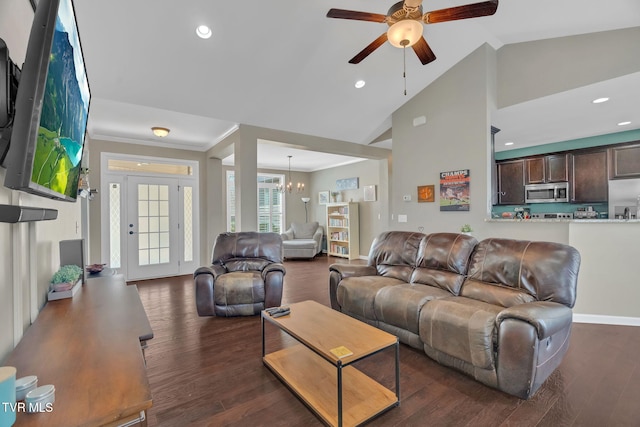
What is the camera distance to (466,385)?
2.10 metres

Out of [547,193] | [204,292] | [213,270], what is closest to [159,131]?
[213,270]

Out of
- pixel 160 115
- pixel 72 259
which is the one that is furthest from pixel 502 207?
pixel 72 259

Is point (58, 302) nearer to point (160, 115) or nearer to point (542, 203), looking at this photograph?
point (160, 115)

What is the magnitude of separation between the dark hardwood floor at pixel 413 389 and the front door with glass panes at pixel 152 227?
3.09 meters

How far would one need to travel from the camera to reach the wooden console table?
78cm

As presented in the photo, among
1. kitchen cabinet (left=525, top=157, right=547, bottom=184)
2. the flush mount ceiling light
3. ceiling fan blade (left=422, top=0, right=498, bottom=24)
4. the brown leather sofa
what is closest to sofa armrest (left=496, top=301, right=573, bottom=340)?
the brown leather sofa

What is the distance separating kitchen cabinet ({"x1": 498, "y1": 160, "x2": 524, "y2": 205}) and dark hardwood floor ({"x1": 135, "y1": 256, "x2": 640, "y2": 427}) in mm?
3580

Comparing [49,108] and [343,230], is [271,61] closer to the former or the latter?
[49,108]

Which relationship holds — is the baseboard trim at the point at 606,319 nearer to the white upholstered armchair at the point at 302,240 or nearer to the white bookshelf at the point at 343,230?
the white bookshelf at the point at 343,230

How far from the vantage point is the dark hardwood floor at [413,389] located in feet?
5.80

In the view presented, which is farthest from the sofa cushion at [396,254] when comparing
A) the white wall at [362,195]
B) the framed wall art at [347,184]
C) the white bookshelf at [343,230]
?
the framed wall art at [347,184]

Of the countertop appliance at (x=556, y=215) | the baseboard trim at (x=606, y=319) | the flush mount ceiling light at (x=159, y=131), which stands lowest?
the baseboard trim at (x=606, y=319)

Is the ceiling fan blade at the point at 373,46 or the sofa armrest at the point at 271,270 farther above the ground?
the ceiling fan blade at the point at 373,46

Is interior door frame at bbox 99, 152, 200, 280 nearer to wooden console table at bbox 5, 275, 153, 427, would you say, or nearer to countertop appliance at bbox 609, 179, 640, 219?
wooden console table at bbox 5, 275, 153, 427
